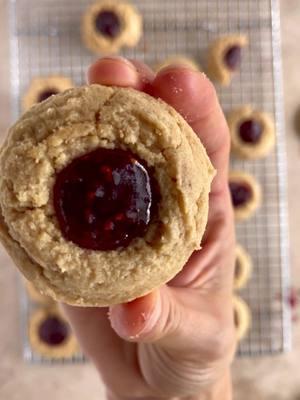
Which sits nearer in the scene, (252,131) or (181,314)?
(181,314)

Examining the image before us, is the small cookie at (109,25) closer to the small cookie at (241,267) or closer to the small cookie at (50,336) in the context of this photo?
the small cookie at (241,267)

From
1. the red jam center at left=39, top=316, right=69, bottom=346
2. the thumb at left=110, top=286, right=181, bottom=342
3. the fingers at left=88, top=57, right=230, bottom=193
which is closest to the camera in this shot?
the thumb at left=110, top=286, right=181, bottom=342

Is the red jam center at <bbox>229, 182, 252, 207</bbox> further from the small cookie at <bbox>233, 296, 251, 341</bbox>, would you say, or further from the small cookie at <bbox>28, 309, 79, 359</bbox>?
the small cookie at <bbox>28, 309, 79, 359</bbox>

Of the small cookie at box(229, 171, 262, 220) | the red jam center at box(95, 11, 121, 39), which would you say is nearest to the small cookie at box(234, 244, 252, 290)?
the small cookie at box(229, 171, 262, 220)

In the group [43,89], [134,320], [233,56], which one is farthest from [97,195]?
[233,56]

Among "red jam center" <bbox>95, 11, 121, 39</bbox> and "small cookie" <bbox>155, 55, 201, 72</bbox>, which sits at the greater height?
"red jam center" <bbox>95, 11, 121, 39</bbox>

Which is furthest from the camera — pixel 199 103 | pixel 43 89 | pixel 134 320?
pixel 43 89

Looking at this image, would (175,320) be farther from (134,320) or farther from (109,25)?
(109,25)

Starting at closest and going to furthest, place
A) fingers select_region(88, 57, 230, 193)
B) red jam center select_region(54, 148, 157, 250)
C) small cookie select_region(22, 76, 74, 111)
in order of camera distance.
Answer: red jam center select_region(54, 148, 157, 250)
fingers select_region(88, 57, 230, 193)
small cookie select_region(22, 76, 74, 111)
